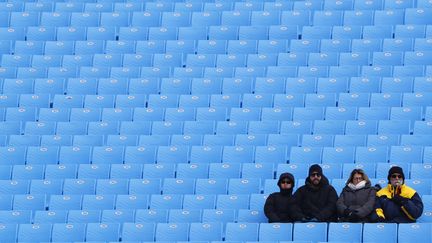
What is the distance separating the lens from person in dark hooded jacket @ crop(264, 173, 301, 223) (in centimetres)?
1188

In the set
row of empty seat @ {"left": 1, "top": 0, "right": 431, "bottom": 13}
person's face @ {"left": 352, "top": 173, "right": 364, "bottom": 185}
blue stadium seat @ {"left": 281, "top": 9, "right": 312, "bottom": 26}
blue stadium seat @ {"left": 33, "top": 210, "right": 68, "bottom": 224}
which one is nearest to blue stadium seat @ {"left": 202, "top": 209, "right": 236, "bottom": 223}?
person's face @ {"left": 352, "top": 173, "right": 364, "bottom": 185}

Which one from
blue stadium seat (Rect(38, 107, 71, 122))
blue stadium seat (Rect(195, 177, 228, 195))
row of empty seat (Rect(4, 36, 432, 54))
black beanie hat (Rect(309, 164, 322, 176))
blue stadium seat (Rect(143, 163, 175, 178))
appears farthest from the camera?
row of empty seat (Rect(4, 36, 432, 54))

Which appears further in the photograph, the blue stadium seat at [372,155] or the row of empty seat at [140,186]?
the blue stadium seat at [372,155]

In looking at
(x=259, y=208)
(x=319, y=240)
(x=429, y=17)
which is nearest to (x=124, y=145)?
(x=259, y=208)

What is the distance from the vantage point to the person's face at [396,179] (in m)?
11.6

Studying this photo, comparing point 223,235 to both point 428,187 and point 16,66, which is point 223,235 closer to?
point 428,187

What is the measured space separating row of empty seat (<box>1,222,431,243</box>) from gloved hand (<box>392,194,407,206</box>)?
204 mm

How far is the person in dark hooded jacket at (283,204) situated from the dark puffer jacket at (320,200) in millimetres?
68

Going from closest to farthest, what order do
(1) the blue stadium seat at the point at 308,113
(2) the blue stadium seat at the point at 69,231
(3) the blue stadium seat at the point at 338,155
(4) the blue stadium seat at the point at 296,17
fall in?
(2) the blue stadium seat at the point at 69,231 → (3) the blue stadium seat at the point at 338,155 → (1) the blue stadium seat at the point at 308,113 → (4) the blue stadium seat at the point at 296,17

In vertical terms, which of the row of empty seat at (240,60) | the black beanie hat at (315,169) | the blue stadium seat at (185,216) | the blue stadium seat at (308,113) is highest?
the row of empty seat at (240,60)

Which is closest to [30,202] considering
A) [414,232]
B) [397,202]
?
[397,202]

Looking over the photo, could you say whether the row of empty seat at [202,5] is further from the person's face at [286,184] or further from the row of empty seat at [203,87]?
the person's face at [286,184]

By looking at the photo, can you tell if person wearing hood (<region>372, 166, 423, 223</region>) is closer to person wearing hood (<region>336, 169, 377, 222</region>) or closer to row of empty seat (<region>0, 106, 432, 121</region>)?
person wearing hood (<region>336, 169, 377, 222</region>)

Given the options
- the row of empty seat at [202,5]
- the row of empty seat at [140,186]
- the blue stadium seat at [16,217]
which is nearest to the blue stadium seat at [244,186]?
the row of empty seat at [140,186]
